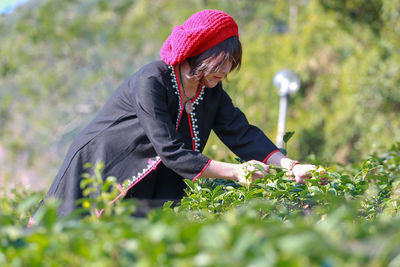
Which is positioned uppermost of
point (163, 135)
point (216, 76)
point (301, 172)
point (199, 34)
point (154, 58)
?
point (199, 34)

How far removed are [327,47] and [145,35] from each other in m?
7.28

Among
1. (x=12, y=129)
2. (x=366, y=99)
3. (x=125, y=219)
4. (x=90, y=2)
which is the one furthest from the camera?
(x=90, y=2)

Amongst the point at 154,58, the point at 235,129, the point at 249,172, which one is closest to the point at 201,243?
the point at 249,172

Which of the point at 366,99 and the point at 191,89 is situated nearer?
the point at 191,89

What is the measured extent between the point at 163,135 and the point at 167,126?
43 mm

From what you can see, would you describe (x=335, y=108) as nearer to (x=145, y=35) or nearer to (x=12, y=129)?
(x=145, y=35)

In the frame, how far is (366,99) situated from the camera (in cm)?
Answer: 929

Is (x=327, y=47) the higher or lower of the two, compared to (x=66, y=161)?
lower

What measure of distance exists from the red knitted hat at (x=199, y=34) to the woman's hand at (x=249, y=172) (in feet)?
1.74

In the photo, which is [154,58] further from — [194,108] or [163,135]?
[163,135]

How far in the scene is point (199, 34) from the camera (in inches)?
86.0

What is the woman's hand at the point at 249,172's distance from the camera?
197 centimetres

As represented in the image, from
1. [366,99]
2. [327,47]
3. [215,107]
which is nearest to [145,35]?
[327,47]

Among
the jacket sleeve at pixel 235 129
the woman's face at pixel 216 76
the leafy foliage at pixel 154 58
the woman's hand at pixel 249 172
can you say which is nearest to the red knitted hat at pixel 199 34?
the woman's face at pixel 216 76
